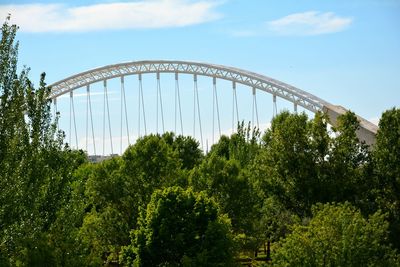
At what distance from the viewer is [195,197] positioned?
41.9 m

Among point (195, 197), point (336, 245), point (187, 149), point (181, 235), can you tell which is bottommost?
point (336, 245)

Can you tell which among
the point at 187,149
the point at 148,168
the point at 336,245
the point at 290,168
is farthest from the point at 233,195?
the point at 187,149

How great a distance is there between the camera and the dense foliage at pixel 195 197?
34938mm

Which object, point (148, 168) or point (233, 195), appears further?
point (148, 168)

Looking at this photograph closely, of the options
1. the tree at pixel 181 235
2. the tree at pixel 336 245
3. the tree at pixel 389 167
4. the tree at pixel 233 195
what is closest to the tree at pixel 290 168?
the tree at pixel 233 195

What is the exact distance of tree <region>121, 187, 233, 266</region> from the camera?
39844mm

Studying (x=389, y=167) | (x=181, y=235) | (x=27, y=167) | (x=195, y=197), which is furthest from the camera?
(x=389, y=167)

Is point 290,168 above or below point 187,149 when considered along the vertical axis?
below

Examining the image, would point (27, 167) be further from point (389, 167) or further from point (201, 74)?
point (201, 74)

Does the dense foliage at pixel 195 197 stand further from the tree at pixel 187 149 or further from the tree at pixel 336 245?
the tree at pixel 187 149

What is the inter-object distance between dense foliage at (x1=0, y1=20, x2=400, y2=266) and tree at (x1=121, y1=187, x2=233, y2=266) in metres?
0.06

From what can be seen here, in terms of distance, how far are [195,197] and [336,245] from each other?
8.80 meters

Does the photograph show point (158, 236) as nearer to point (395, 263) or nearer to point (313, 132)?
point (395, 263)

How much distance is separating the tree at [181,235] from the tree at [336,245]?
3303 mm
